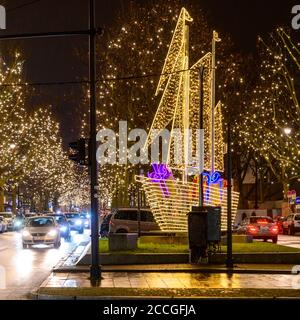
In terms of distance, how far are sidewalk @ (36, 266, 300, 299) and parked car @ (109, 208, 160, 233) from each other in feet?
52.8

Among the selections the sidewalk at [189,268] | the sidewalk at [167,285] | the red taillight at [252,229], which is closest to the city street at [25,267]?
the sidewalk at [167,285]

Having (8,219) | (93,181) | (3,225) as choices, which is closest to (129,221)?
(93,181)

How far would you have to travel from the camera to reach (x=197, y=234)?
24844mm

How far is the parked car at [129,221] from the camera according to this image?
131 feet

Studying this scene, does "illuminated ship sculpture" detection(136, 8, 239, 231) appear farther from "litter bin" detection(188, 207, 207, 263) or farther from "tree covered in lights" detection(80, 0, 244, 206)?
"tree covered in lights" detection(80, 0, 244, 206)

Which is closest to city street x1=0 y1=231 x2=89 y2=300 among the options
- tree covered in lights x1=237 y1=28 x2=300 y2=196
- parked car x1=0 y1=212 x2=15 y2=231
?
tree covered in lights x1=237 y1=28 x2=300 y2=196

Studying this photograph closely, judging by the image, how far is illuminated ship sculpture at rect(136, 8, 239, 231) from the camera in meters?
29.8

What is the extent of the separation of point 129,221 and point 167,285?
21.1 m

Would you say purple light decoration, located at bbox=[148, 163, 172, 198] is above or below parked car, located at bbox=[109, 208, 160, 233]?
above

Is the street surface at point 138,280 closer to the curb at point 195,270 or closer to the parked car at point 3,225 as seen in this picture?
the curb at point 195,270

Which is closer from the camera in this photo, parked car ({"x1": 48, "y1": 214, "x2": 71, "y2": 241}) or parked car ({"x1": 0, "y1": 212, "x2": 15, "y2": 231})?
parked car ({"x1": 48, "y1": 214, "x2": 71, "y2": 241})

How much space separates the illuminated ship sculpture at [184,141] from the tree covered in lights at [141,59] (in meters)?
15.4
